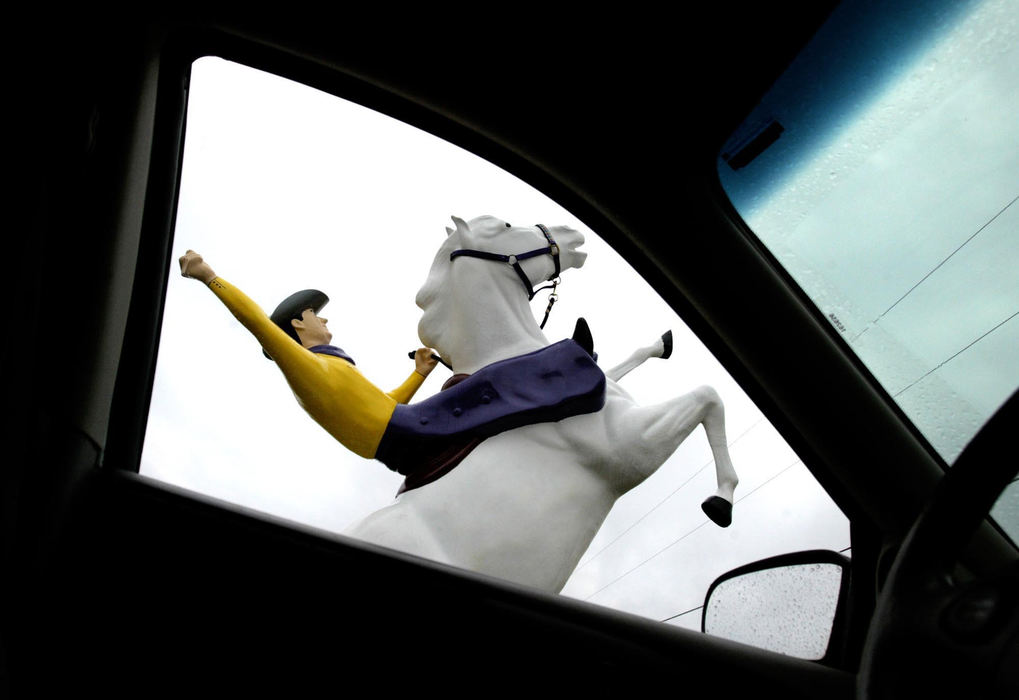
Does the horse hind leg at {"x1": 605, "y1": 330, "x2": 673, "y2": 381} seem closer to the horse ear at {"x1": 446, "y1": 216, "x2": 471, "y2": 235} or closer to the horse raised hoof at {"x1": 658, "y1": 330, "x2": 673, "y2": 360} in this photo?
the horse raised hoof at {"x1": 658, "y1": 330, "x2": 673, "y2": 360}

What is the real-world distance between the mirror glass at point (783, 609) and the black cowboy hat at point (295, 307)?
5.78ft

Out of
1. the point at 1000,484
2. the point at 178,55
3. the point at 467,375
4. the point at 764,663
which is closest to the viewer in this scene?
the point at 1000,484

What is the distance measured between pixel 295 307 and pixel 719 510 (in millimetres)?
1616

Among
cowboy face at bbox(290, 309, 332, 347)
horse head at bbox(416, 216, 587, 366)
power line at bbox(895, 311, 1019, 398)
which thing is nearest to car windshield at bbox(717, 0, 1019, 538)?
power line at bbox(895, 311, 1019, 398)

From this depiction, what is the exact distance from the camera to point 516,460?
2.17 meters

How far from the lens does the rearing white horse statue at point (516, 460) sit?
2.05 meters

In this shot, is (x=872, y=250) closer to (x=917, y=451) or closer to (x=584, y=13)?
(x=917, y=451)

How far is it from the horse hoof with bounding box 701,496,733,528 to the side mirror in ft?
1.86

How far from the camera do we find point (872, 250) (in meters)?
1.55

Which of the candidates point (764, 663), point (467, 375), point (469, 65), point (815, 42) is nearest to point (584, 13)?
point (469, 65)

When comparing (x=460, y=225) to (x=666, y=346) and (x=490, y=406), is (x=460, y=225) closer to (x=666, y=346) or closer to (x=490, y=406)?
(x=490, y=406)

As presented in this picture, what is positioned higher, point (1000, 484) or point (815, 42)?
point (815, 42)

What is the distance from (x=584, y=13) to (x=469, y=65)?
0.75 ft

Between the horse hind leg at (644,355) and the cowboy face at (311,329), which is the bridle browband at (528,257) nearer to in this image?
the horse hind leg at (644,355)
